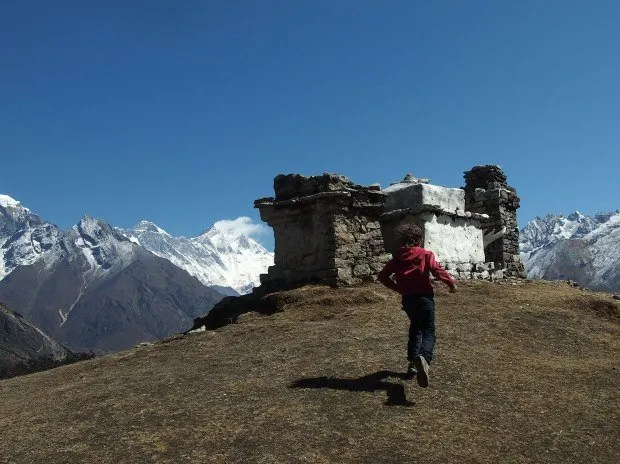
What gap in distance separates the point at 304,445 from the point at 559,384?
175 inches

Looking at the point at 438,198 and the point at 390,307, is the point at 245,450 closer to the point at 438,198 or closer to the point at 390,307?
the point at 390,307

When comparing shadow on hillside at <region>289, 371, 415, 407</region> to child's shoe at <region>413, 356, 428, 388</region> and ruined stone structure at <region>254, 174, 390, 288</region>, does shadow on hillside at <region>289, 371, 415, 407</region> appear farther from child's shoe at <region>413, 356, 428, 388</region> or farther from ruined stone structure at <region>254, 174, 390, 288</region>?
ruined stone structure at <region>254, 174, 390, 288</region>

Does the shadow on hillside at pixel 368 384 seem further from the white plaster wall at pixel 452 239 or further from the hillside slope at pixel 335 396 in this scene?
the white plaster wall at pixel 452 239

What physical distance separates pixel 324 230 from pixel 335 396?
26.5ft

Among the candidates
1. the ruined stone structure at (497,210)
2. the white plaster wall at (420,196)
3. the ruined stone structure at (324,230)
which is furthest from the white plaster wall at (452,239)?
the ruined stone structure at (497,210)

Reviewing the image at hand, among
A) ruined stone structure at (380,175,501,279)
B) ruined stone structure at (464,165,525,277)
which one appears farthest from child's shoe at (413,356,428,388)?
ruined stone structure at (464,165,525,277)

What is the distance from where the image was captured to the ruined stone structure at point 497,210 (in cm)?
2444

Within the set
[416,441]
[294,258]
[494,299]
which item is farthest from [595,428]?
[294,258]

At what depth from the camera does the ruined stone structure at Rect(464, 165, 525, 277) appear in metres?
24.4

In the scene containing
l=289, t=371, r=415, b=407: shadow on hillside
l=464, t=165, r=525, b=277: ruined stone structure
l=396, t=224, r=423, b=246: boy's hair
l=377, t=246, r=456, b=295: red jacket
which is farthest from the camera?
l=464, t=165, r=525, b=277: ruined stone structure

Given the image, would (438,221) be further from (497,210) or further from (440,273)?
(440,273)

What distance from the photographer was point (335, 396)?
8.38 m

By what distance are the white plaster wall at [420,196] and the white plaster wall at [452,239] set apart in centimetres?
41

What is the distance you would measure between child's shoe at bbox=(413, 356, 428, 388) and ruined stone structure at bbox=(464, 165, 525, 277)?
53.9ft
